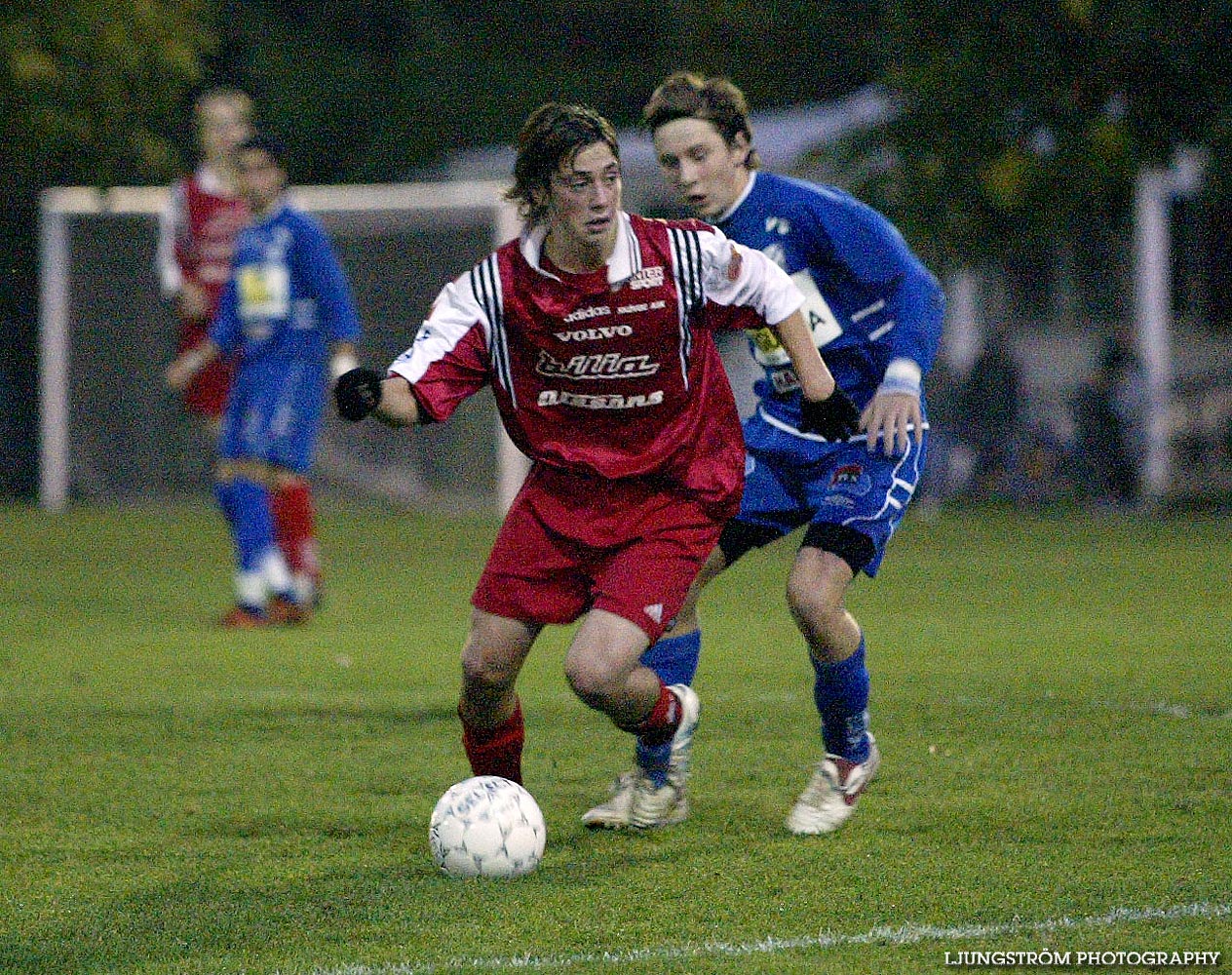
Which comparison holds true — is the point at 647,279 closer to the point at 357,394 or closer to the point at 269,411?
the point at 357,394

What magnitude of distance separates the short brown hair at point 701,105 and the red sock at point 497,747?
1665mm

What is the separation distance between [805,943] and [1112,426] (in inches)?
606

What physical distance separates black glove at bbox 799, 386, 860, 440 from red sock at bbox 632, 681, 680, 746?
0.77 metres

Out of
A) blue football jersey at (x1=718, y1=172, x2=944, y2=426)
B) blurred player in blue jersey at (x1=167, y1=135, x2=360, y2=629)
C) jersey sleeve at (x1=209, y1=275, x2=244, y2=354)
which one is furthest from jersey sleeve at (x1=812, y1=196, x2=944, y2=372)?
jersey sleeve at (x1=209, y1=275, x2=244, y2=354)

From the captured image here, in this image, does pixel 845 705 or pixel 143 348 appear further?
pixel 143 348

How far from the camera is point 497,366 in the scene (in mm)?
4977

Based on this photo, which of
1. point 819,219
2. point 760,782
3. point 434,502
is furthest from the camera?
point 434,502

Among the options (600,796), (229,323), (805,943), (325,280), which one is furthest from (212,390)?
(805,943)

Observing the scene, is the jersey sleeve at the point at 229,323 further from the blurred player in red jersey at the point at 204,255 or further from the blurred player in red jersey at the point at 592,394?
the blurred player in red jersey at the point at 592,394

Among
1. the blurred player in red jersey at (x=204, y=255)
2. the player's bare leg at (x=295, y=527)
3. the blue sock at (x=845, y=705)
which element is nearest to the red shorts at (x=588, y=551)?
the blue sock at (x=845, y=705)

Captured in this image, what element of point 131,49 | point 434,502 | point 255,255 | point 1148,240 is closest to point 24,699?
point 255,255

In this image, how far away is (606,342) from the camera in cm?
489

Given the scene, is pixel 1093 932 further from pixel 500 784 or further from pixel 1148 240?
pixel 1148 240

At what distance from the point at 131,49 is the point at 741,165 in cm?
1108
